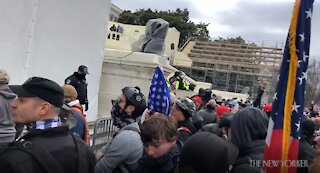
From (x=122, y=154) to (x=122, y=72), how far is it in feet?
28.6

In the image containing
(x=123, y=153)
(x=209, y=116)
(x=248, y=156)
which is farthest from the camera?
(x=209, y=116)

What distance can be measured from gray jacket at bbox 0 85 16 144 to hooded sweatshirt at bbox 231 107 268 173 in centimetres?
159

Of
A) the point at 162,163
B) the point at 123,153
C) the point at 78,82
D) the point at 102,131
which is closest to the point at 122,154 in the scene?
the point at 123,153

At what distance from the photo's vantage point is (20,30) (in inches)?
322

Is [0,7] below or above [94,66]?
above

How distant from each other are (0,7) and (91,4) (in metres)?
3.12

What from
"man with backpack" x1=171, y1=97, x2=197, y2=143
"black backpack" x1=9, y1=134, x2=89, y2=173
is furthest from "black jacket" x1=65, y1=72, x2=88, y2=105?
"black backpack" x1=9, y1=134, x2=89, y2=173

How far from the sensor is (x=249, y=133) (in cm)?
324

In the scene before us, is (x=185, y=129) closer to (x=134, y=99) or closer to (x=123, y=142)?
(x=134, y=99)

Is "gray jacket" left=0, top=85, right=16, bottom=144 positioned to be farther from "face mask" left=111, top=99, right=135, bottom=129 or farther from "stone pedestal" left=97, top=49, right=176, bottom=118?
"stone pedestal" left=97, top=49, right=176, bottom=118

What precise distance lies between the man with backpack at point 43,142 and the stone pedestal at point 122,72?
8820mm

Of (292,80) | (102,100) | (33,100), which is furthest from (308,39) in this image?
(102,100)

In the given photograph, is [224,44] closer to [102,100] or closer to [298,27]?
[102,100]

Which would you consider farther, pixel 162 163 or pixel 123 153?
pixel 123 153
